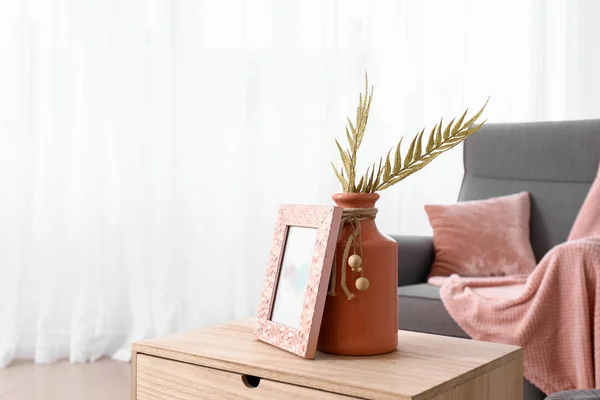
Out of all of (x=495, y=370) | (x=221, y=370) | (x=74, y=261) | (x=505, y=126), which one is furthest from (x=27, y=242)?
(x=495, y=370)

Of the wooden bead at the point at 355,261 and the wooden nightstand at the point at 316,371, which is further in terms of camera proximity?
the wooden bead at the point at 355,261

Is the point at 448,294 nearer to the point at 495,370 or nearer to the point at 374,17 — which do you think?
the point at 495,370

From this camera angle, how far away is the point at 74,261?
122 inches

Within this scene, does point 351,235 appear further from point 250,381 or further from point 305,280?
point 250,381

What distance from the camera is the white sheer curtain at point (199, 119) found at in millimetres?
3029

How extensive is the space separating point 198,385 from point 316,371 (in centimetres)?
21

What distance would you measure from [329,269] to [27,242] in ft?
7.32

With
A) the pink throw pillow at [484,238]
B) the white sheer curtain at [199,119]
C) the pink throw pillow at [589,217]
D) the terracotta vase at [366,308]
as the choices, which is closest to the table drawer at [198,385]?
the terracotta vase at [366,308]

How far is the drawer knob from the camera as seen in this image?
1.08 m

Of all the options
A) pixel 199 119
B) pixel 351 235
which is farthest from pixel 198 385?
pixel 199 119

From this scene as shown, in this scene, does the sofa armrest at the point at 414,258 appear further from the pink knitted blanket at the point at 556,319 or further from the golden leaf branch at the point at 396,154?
the golden leaf branch at the point at 396,154

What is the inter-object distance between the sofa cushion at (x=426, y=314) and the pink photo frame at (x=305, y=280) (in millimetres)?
1039

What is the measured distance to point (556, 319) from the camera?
196 centimetres

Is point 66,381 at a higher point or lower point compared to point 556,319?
lower
